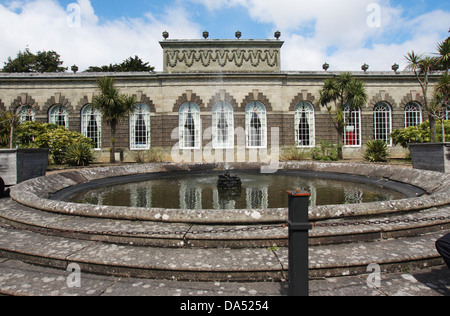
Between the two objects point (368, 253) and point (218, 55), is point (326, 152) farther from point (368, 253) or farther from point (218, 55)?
point (368, 253)

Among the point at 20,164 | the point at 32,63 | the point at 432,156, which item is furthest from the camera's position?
the point at 32,63

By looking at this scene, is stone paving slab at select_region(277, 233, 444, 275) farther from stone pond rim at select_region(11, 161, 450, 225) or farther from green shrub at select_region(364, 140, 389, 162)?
green shrub at select_region(364, 140, 389, 162)


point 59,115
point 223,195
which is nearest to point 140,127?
point 59,115

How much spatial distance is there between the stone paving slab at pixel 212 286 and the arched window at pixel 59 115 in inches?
808

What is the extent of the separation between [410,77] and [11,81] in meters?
30.4

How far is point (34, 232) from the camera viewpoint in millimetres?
3650

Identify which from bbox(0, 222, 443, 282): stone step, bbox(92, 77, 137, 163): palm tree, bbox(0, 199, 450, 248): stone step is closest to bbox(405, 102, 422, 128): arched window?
bbox(0, 199, 450, 248): stone step

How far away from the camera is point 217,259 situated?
109 inches

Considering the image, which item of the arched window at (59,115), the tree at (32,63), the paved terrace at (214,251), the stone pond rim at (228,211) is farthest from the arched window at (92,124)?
Answer: the tree at (32,63)

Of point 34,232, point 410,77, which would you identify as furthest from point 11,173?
point 410,77

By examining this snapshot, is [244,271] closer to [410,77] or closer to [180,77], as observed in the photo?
[180,77]

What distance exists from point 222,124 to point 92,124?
32.9 feet

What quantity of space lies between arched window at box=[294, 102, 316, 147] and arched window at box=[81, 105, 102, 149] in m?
15.2

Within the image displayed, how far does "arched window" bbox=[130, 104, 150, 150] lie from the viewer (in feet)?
66.3
